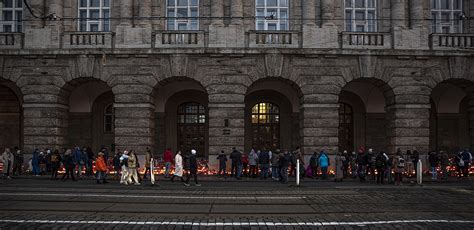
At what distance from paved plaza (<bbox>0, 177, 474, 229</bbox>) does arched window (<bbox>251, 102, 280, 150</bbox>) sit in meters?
11.0

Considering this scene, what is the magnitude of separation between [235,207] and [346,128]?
64.1ft

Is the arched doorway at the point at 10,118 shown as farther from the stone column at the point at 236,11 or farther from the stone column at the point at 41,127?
the stone column at the point at 236,11

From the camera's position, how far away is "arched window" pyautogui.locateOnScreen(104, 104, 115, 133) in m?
32.5

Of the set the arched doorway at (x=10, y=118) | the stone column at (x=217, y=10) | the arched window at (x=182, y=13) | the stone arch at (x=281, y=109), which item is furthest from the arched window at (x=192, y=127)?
the arched doorway at (x=10, y=118)

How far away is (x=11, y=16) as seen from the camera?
96.1 feet

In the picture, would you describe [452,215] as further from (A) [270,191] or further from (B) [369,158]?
(B) [369,158]

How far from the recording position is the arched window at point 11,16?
29.2m

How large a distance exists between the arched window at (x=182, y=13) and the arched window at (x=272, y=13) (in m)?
3.44

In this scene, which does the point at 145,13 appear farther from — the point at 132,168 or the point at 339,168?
the point at 339,168

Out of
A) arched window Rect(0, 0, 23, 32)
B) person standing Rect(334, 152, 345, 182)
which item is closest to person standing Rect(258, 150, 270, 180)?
person standing Rect(334, 152, 345, 182)

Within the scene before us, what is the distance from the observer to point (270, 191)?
64.3 ft

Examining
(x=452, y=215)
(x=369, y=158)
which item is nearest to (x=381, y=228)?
(x=452, y=215)

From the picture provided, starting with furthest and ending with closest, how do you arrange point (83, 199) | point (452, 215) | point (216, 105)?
1. point (216, 105)
2. point (83, 199)
3. point (452, 215)

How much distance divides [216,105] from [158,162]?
4.57m
